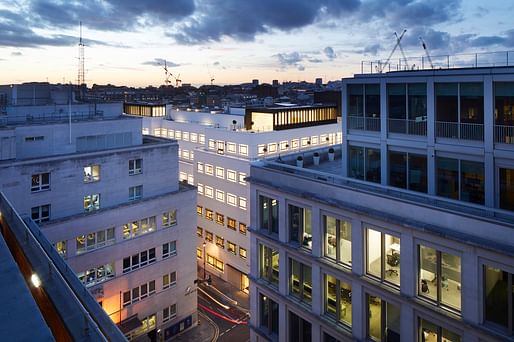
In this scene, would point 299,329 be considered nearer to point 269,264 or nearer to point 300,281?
point 300,281

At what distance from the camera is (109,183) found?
143ft

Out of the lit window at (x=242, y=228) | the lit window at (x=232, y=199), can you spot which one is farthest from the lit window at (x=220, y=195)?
the lit window at (x=242, y=228)

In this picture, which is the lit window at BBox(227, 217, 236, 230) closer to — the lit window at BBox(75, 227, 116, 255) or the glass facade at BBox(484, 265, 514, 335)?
the lit window at BBox(75, 227, 116, 255)

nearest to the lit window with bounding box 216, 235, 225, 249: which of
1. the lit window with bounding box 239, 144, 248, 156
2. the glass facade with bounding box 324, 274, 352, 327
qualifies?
the lit window with bounding box 239, 144, 248, 156

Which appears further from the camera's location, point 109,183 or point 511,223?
point 109,183

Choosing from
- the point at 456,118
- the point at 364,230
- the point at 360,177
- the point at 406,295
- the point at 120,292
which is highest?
the point at 456,118

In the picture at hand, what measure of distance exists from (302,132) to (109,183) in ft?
120

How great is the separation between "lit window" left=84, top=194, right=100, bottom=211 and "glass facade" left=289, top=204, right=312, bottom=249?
843 inches

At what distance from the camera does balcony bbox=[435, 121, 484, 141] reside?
2388 cm

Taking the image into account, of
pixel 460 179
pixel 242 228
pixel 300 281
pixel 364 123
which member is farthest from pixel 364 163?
pixel 242 228

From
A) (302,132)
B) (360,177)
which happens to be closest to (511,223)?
(360,177)

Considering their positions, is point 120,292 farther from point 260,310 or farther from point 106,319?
point 106,319

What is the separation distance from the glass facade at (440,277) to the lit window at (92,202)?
3072cm

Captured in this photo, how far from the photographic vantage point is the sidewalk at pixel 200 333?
4903 centimetres
